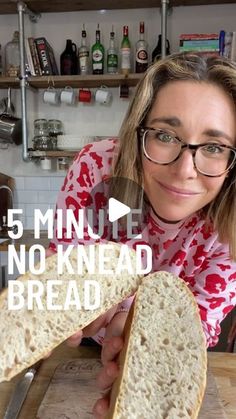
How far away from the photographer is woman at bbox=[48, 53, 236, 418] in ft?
2.27

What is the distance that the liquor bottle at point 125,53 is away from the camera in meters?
2.36

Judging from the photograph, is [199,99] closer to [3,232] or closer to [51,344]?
[51,344]

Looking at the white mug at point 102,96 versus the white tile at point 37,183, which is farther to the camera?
the white tile at point 37,183

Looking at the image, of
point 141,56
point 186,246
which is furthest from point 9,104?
point 186,246

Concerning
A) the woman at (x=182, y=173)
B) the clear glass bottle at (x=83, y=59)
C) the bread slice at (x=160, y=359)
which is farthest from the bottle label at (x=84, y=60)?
the bread slice at (x=160, y=359)

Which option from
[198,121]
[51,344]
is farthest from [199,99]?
[51,344]

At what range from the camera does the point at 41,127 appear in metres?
2.53

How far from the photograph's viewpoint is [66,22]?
99.5 inches

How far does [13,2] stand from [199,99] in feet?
6.68

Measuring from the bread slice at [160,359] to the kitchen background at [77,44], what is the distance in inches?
82.4

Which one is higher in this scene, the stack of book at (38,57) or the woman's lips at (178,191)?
the stack of book at (38,57)

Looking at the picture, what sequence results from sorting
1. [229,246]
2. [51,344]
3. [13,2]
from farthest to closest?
1. [13,2]
2. [229,246]
3. [51,344]

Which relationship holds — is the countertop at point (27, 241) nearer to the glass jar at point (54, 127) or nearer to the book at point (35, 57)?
the glass jar at point (54, 127)

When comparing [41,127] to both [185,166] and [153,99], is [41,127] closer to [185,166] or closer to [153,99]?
[153,99]
